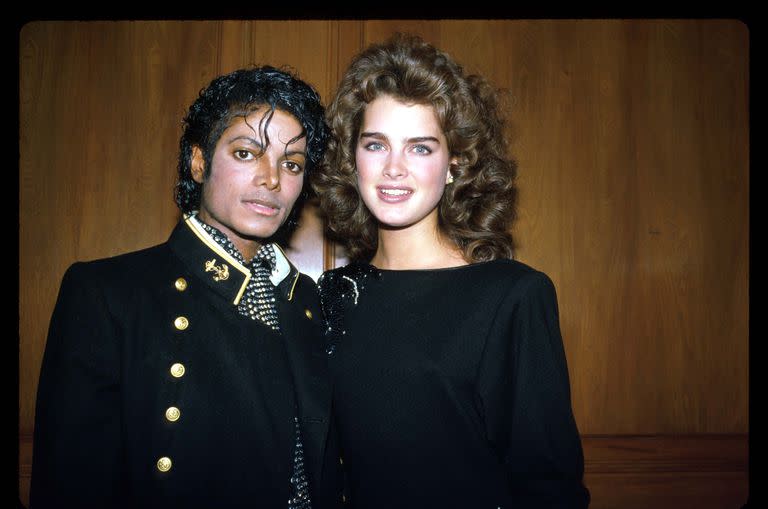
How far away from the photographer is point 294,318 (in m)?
1.66

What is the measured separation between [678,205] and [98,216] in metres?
3.17

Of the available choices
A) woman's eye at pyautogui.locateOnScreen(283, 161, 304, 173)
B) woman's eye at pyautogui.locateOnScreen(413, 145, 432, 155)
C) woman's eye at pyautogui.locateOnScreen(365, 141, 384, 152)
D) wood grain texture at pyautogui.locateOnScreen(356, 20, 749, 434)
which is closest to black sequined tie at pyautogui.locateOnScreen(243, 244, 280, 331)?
woman's eye at pyautogui.locateOnScreen(283, 161, 304, 173)

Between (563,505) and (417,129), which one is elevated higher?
(417,129)

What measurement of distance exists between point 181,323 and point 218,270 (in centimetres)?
21

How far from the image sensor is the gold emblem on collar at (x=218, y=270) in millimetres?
1511

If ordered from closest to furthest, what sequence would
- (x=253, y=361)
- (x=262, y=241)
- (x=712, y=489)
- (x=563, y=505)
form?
(x=563, y=505), (x=253, y=361), (x=262, y=241), (x=712, y=489)

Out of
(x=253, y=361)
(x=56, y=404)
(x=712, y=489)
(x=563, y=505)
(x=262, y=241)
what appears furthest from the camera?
(x=712, y=489)

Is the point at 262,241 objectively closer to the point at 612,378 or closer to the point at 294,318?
the point at 294,318

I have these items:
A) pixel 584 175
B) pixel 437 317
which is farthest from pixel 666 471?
pixel 437 317

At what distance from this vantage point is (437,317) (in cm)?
158

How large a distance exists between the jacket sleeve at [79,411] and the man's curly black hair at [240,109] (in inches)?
24.5

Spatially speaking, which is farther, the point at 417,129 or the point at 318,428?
the point at 417,129

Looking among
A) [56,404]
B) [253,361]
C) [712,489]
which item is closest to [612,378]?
[712,489]

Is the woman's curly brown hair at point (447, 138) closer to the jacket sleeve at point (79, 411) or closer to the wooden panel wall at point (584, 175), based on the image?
the wooden panel wall at point (584, 175)
